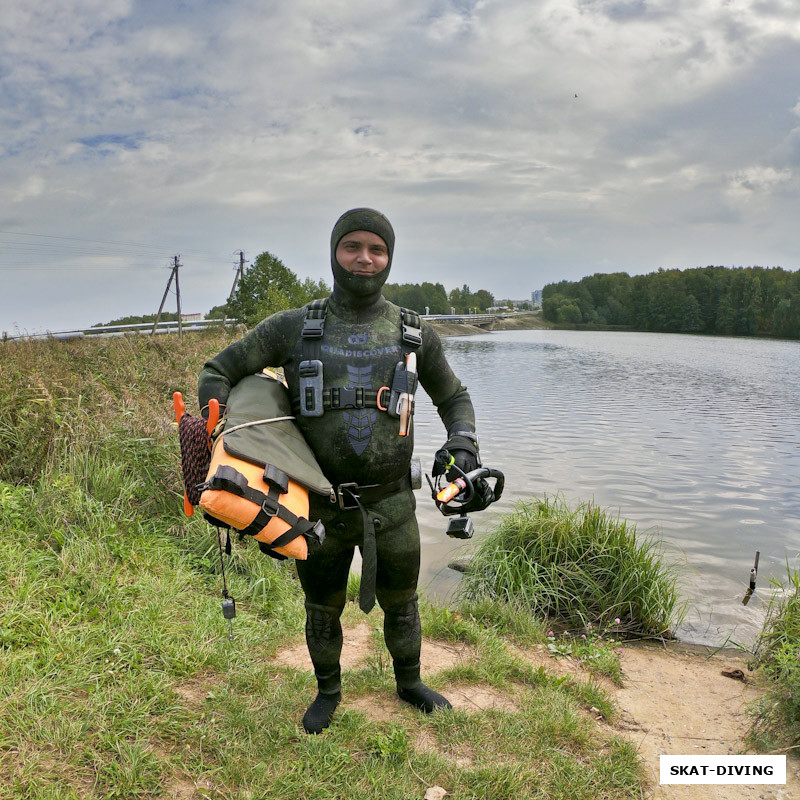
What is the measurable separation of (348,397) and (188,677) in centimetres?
201

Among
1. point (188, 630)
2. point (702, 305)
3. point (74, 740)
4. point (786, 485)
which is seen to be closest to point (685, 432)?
point (786, 485)

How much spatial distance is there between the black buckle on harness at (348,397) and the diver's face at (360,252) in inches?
21.8

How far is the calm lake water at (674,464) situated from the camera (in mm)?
7133

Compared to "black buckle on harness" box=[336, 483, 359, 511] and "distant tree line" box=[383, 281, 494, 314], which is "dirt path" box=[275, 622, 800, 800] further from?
"distant tree line" box=[383, 281, 494, 314]

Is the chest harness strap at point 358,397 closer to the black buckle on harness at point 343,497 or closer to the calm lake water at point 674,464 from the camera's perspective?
the black buckle on harness at point 343,497

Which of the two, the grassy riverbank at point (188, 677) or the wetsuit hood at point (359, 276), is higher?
the wetsuit hood at point (359, 276)

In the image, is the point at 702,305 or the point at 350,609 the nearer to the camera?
the point at 350,609

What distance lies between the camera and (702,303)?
73.6m

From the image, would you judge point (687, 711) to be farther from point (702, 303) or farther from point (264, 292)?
point (702, 303)

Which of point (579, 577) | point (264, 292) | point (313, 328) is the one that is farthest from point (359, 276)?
point (264, 292)

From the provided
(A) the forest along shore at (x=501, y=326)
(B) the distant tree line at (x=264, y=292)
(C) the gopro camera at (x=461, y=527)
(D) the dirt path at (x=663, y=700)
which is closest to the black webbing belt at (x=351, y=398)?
(C) the gopro camera at (x=461, y=527)

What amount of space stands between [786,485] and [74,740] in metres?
11.9

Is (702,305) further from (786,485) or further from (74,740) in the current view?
(74,740)

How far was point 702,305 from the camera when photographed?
73.2 m
